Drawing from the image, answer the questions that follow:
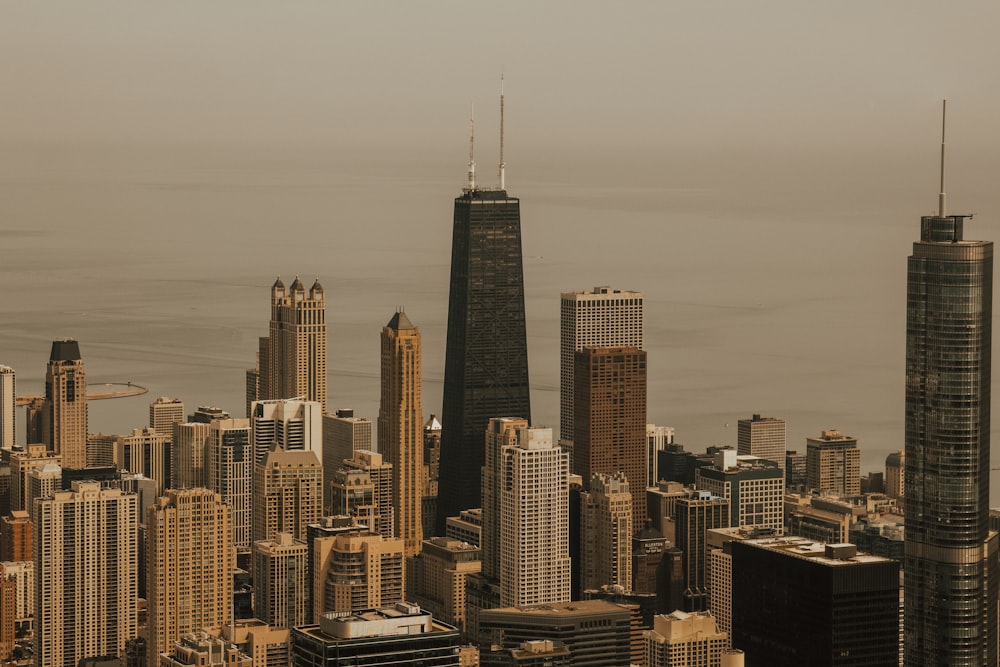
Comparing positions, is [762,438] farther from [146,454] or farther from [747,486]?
[146,454]

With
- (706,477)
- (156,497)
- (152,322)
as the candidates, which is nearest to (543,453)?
(706,477)

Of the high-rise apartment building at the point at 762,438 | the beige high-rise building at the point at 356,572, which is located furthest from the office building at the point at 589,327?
the beige high-rise building at the point at 356,572

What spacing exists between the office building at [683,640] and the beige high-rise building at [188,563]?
2541mm

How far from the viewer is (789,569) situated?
9.72 meters

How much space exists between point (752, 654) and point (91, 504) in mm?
4697

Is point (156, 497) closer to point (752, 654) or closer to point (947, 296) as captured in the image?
point (752, 654)

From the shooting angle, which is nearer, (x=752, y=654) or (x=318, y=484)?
(x=752, y=654)

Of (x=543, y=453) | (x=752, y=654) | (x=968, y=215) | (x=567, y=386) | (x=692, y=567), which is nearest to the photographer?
(x=968, y=215)

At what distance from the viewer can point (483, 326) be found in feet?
56.1

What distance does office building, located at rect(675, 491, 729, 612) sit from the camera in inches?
472

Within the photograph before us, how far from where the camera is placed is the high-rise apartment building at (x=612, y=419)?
1513 centimetres

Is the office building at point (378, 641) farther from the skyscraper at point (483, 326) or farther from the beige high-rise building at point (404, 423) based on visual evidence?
the skyscraper at point (483, 326)

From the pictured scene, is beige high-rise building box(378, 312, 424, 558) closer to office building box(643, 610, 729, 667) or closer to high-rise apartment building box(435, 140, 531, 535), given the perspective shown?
high-rise apartment building box(435, 140, 531, 535)

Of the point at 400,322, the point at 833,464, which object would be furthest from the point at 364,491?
the point at 833,464
